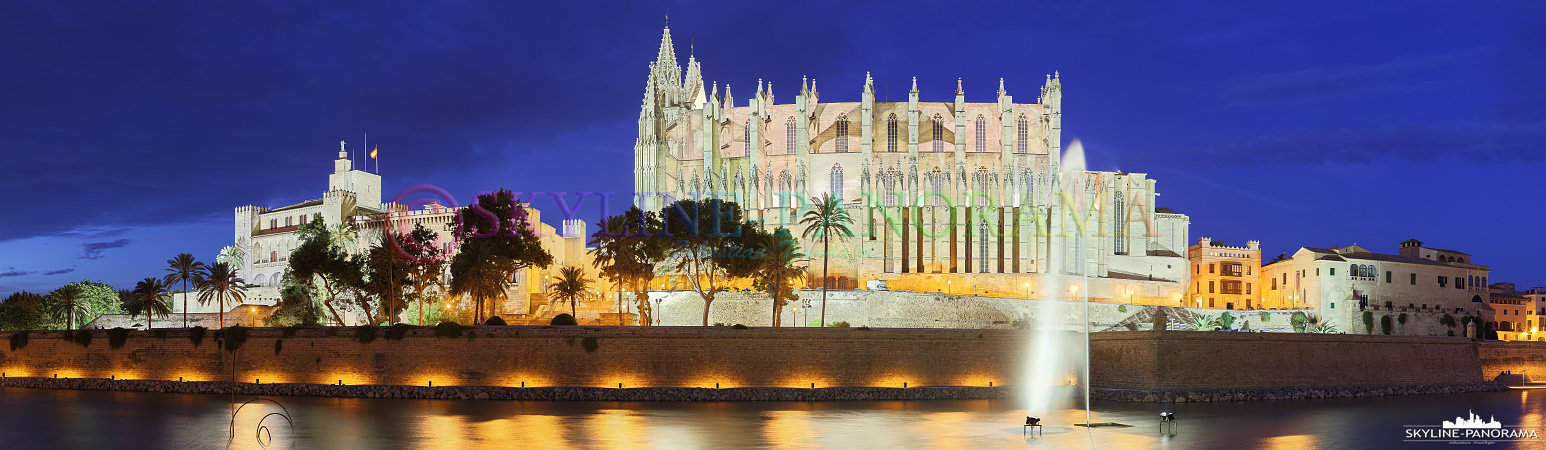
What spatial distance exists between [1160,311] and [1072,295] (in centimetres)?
2524

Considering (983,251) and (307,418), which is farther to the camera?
(983,251)

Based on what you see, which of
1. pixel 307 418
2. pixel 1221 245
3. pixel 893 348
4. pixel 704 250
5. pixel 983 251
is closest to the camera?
pixel 307 418

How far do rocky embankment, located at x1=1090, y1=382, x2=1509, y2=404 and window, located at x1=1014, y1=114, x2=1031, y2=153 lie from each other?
33340 mm

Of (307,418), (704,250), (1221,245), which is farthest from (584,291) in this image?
(1221,245)

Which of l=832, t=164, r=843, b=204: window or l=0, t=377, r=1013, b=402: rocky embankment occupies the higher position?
l=832, t=164, r=843, b=204: window

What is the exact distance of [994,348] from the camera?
4484cm

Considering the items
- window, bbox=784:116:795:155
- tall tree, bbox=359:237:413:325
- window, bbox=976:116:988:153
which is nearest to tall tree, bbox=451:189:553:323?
tall tree, bbox=359:237:413:325

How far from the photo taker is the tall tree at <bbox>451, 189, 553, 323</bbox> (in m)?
51.1

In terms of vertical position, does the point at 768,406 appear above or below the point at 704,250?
below

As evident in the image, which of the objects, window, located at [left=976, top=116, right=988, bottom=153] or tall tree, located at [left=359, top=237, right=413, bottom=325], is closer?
tall tree, located at [left=359, top=237, right=413, bottom=325]

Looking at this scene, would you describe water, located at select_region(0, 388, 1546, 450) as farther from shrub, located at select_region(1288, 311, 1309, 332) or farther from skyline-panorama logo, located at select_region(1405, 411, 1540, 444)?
shrub, located at select_region(1288, 311, 1309, 332)

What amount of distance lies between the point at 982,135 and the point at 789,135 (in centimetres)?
1268

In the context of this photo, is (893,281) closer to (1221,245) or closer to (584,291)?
(584,291)

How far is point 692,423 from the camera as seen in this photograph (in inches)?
1347
